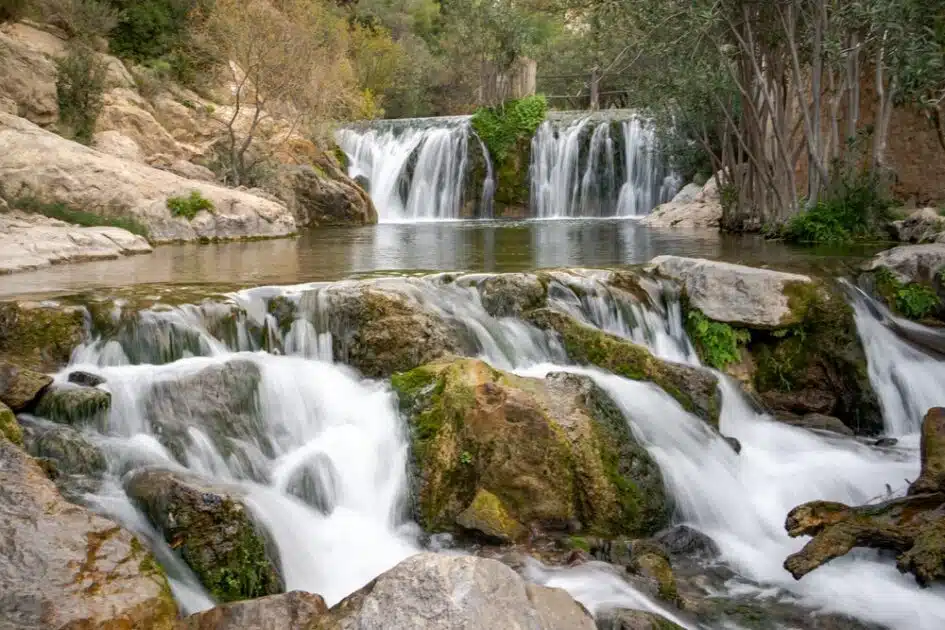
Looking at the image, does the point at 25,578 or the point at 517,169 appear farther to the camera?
the point at 517,169

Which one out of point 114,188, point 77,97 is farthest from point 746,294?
point 77,97

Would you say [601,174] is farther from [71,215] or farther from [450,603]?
[450,603]

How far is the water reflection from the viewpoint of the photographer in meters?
10.3

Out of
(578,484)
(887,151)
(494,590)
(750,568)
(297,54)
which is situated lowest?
(750,568)

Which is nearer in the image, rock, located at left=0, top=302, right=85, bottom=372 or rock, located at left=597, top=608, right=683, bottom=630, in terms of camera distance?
rock, located at left=597, top=608, right=683, bottom=630

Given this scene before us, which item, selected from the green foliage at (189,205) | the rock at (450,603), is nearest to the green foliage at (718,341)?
the rock at (450,603)

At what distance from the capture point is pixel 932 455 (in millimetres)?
6262

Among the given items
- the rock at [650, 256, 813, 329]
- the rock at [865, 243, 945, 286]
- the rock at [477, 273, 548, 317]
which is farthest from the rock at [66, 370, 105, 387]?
the rock at [865, 243, 945, 286]

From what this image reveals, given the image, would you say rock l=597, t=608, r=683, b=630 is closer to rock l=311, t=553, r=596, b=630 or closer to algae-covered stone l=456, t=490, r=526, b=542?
rock l=311, t=553, r=596, b=630

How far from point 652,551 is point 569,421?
1.20m

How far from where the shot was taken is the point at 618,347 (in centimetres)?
809

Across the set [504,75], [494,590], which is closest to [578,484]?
[494,590]

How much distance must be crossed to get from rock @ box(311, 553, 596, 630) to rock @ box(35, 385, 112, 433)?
3.07 metres

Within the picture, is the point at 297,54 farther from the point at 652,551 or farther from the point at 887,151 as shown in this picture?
the point at 652,551
